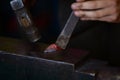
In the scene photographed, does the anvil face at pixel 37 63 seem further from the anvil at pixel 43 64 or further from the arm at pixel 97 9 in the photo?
the arm at pixel 97 9

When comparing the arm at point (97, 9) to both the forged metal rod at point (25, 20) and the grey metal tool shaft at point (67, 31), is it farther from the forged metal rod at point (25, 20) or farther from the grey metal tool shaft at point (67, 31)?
the forged metal rod at point (25, 20)

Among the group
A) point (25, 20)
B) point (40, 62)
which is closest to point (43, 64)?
point (40, 62)

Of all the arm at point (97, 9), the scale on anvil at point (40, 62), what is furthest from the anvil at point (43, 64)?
the arm at point (97, 9)

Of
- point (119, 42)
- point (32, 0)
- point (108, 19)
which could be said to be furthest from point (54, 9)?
point (108, 19)

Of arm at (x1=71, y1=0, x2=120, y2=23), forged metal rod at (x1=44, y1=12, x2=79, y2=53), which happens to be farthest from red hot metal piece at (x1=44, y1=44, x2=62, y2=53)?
arm at (x1=71, y1=0, x2=120, y2=23)

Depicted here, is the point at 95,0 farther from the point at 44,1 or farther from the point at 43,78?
the point at 44,1

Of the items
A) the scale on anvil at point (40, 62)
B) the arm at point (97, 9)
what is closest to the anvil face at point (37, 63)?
the scale on anvil at point (40, 62)

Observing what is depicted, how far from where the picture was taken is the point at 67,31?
28.2 inches

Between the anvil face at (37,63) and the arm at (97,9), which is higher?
the arm at (97,9)

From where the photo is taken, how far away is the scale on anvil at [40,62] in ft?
2.22

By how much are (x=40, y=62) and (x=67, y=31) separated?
109 mm

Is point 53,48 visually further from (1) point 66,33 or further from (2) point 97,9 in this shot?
(2) point 97,9

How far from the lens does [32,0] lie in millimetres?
991

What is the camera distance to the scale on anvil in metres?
0.68
